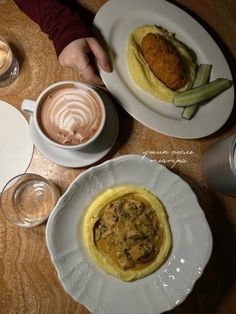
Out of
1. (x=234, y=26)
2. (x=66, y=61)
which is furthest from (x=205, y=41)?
(x=66, y=61)

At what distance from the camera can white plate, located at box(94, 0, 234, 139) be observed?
97 cm

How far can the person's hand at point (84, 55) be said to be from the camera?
0.96 m

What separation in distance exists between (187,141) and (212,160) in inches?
4.2

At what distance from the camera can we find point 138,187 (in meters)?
0.91

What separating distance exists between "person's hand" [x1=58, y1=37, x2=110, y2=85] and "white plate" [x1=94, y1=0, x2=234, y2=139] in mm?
33

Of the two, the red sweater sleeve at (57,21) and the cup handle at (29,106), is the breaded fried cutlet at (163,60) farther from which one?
the cup handle at (29,106)

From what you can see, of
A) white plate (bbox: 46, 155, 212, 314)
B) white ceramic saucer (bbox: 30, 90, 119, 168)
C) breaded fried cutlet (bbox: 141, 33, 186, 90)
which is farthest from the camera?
breaded fried cutlet (bbox: 141, 33, 186, 90)

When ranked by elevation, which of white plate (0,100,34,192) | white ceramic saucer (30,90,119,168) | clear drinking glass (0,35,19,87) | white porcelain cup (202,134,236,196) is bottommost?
white plate (0,100,34,192)

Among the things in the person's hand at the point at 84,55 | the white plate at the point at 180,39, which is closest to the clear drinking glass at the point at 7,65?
the person's hand at the point at 84,55

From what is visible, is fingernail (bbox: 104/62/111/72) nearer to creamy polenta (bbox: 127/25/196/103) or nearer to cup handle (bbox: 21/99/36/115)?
creamy polenta (bbox: 127/25/196/103)

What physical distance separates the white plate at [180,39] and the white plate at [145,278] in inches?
6.0

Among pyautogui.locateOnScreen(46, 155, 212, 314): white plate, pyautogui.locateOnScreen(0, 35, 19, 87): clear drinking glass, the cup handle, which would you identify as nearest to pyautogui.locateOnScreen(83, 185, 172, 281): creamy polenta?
pyautogui.locateOnScreen(46, 155, 212, 314): white plate

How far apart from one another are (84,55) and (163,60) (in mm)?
225

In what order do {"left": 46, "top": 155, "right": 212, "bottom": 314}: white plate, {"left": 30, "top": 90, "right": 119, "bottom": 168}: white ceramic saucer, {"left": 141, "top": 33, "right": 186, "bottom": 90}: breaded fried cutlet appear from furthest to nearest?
1. {"left": 141, "top": 33, "right": 186, "bottom": 90}: breaded fried cutlet
2. {"left": 30, "top": 90, "right": 119, "bottom": 168}: white ceramic saucer
3. {"left": 46, "top": 155, "right": 212, "bottom": 314}: white plate
